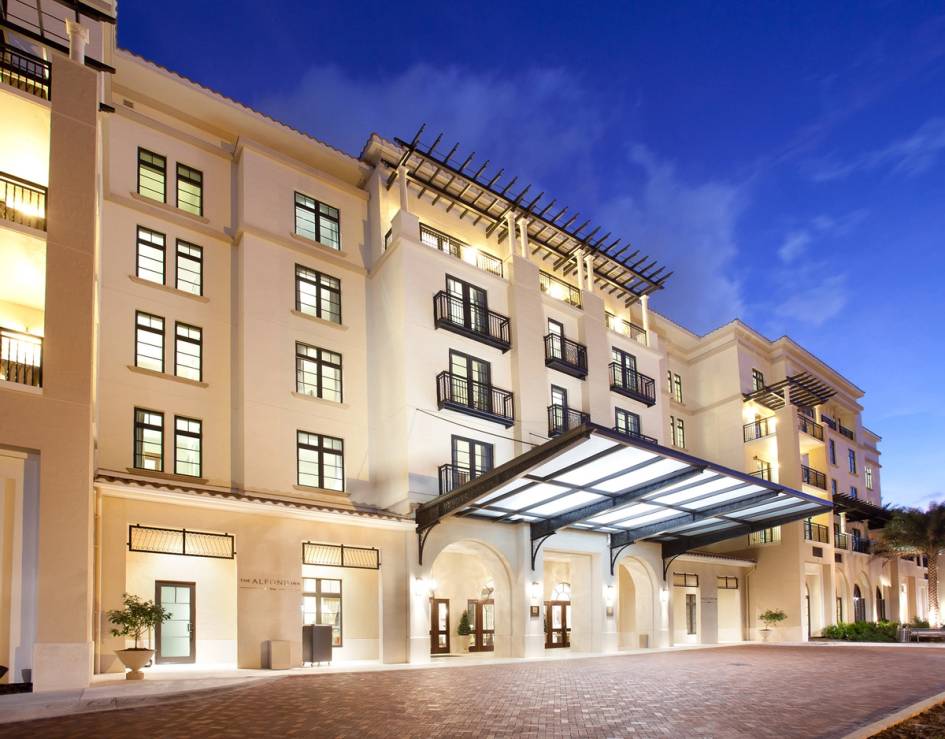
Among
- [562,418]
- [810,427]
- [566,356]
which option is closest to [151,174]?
[566,356]

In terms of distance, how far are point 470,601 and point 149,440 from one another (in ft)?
42.3

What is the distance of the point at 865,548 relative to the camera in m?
48.3

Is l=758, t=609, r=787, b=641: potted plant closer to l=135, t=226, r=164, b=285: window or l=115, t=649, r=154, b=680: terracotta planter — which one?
l=115, t=649, r=154, b=680: terracotta planter

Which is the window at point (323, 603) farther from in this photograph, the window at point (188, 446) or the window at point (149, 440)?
the window at point (149, 440)

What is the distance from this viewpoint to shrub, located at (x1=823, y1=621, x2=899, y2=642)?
1400 inches

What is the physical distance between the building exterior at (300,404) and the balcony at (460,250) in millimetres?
111

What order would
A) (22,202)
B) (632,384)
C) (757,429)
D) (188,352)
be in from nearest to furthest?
(22,202), (188,352), (632,384), (757,429)

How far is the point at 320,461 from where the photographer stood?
24469 millimetres

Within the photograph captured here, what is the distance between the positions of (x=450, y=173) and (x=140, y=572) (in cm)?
1689

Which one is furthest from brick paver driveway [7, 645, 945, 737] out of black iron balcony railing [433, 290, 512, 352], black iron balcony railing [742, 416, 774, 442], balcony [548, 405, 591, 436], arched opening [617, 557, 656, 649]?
black iron balcony railing [742, 416, 774, 442]

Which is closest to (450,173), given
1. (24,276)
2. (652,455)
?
(652,455)

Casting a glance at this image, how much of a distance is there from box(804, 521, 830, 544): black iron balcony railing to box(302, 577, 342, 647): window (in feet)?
84.2

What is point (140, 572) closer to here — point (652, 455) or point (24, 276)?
point (24, 276)

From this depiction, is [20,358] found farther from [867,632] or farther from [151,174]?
[867,632]
